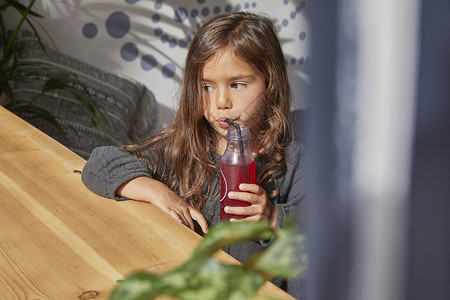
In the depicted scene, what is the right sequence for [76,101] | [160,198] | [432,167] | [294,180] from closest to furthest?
[432,167] < [160,198] < [294,180] < [76,101]

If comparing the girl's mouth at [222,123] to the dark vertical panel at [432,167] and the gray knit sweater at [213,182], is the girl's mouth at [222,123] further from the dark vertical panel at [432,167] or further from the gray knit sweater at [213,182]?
the dark vertical panel at [432,167]

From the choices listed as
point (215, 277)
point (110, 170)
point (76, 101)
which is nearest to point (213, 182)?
point (110, 170)

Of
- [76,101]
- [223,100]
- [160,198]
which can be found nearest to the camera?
[160,198]

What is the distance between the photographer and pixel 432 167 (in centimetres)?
25

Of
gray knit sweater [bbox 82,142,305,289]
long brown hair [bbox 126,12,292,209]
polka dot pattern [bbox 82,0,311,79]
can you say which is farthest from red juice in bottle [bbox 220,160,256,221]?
polka dot pattern [bbox 82,0,311,79]

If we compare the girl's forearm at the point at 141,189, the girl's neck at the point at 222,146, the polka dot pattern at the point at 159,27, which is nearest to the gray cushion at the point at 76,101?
the polka dot pattern at the point at 159,27

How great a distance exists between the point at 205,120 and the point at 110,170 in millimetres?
373

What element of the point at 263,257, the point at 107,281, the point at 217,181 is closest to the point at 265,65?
the point at 217,181

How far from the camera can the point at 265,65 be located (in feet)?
4.38

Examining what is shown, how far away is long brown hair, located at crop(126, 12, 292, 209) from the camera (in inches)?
50.9

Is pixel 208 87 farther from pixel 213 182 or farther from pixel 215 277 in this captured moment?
pixel 215 277

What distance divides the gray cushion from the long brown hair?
45.5 inches

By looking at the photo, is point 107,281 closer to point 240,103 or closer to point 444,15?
point 444,15

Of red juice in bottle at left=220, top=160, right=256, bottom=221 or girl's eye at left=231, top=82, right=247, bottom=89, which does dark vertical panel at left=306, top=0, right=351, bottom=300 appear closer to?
red juice in bottle at left=220, top=160, right=256, bottom=221
